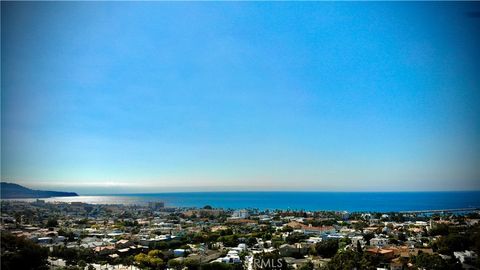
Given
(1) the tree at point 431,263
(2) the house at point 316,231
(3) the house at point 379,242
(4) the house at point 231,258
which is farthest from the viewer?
(2) the house at point 316,231

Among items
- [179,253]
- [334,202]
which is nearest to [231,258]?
[179,253]

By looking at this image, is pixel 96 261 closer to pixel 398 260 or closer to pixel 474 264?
pixel 398 260

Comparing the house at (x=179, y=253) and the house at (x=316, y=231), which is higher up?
the house at (x=179, y=253)

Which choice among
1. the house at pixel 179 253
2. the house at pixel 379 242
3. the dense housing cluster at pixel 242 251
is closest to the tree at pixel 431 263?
the dense housing cluster at pixel 242 251

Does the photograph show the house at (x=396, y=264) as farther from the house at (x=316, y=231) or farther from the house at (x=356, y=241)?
the house at (x=316, y=231)

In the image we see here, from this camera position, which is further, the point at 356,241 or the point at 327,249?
the point at 356,241

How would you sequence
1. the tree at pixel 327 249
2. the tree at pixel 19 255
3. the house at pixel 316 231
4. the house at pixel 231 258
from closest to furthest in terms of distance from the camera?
the tree at pixel 19 255, the house at pixel 231 258, the tree at pixel 327 249, the house at pixel 316 231

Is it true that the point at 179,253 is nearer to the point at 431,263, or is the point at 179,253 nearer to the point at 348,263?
the point at 348,263

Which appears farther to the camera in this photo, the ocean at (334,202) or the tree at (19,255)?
the ocean at (334,202)

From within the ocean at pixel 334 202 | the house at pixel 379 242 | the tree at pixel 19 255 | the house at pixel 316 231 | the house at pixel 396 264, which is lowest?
the ocean at pixel 334 202

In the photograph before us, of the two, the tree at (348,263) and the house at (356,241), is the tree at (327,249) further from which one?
the tree at (348,263)

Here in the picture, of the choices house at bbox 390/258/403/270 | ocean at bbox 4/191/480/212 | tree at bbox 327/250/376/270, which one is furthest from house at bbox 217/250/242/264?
ocean at bbox 4/191/480/212

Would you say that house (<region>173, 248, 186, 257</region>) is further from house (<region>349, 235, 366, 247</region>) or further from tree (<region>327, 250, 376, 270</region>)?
house (<region>349, 235, 366, 247</region>)
